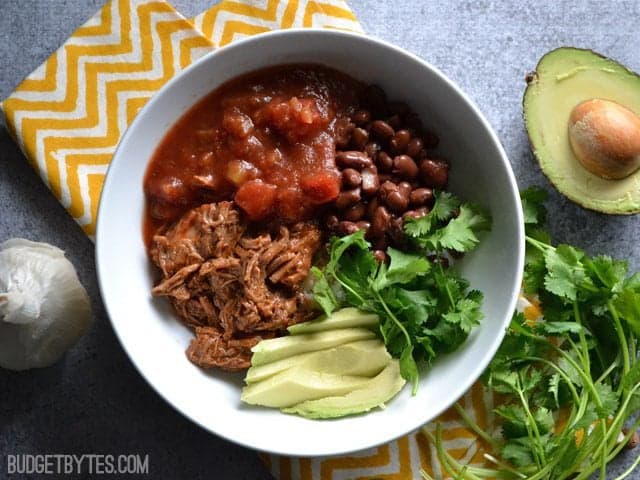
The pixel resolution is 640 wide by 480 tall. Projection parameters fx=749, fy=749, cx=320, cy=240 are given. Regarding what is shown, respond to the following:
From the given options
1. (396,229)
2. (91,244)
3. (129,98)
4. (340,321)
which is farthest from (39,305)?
(396,229)

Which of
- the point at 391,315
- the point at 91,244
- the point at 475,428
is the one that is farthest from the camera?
the point at 91,244

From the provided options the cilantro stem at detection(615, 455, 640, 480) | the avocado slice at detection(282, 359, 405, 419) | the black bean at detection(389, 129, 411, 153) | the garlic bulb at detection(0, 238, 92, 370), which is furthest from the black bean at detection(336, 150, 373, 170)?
the cilantro stem at detection(615, 455, 640, 480)

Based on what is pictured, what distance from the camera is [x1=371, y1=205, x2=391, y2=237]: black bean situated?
265 centimetres

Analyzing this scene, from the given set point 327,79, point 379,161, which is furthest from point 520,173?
point 327,79

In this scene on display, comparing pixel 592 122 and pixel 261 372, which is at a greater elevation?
pixel 592 122

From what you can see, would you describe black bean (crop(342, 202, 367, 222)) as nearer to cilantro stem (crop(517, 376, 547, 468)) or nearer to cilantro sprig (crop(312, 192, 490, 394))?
cilantro sprig (crop(312, 192, 490, 394))

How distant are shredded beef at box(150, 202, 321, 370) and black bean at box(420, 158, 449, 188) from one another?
1.47 feet

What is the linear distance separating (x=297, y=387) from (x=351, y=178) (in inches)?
29.7

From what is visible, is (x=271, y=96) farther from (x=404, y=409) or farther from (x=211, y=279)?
(x=404, y=409)

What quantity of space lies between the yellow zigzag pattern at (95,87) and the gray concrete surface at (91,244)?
110mm

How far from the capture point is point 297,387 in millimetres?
2613

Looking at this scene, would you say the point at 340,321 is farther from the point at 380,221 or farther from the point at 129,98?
the point at 129,98

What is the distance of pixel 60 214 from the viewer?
2.98 meters

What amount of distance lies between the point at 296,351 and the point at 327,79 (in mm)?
997
